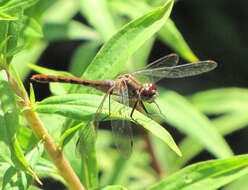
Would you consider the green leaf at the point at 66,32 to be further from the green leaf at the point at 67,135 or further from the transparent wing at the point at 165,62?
the green leaf at the point at 67,135

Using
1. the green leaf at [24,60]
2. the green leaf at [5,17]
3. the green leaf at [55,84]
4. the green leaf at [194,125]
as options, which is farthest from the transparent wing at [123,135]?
the green leaf at [24,60]

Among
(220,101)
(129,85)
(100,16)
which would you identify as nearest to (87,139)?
(129,85)

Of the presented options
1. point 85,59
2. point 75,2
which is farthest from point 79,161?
point 75,2

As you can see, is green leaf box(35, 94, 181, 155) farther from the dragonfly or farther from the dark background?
the dark background

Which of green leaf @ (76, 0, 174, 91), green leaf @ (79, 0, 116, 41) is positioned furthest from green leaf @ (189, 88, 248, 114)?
green leaf @ (76, 0, 174, 91)

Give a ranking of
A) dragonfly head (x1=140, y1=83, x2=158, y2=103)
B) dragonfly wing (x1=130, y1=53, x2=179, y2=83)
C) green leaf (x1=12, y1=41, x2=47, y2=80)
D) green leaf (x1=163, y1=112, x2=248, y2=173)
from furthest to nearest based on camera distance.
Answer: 1. green leaf (x1=163, y1=112, x2=248, y2=173)
2. green leaf (x1=12, y1=41, x2=47, y2=80)
3. dragonfly wing (x1=130, y1=53, x2=179, y2=83)
4. dragonfly head (x1=140, y1=83, x2=158, y2=103)

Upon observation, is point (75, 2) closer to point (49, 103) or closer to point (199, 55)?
point (199, 55)

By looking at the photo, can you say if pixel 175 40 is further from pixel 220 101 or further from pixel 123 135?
pixel 220 101

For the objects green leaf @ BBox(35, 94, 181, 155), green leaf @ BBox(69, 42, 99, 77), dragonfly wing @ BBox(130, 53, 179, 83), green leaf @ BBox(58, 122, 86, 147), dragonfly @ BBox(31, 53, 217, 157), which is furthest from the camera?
green leaf @ BBox(69, 42, 99, 77)
